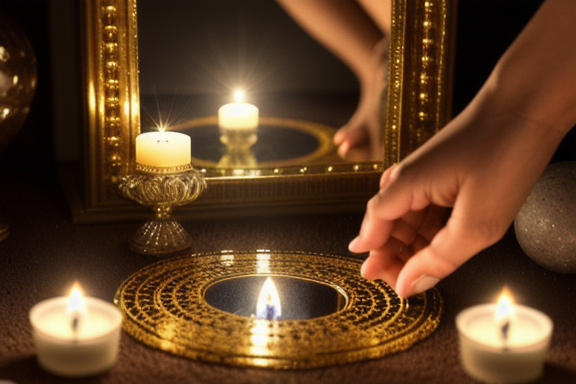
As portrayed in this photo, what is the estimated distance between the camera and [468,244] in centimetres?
94

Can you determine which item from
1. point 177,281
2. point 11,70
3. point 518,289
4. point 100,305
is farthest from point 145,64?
point 518,289

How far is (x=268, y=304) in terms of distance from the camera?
1.03m

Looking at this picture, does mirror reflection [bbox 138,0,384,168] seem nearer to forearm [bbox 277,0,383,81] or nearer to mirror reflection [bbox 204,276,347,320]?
forearm [bbox 277,0,383,81]

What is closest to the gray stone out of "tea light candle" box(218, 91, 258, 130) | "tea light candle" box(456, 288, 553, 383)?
"tea light candle" box(456, 288, 553, 383)

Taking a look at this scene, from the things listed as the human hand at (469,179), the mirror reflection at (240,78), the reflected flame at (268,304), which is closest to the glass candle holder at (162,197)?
the mirror reflection at (240,78)

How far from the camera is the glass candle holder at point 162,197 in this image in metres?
1.24

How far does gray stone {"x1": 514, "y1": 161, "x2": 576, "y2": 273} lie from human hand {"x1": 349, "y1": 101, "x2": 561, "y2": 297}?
210 millimetres

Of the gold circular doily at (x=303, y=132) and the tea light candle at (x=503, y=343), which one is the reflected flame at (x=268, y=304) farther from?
the gold circular doily at (x=303, y=132)

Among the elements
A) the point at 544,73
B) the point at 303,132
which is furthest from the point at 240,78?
the point at 544,73

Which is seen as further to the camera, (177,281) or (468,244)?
(177,281)

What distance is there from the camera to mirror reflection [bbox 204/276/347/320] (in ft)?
3.39

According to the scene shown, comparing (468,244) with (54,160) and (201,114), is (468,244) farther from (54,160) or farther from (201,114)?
(54,160)

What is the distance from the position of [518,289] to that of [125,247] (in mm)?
517

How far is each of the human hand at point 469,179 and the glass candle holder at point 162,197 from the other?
346 millimetres
